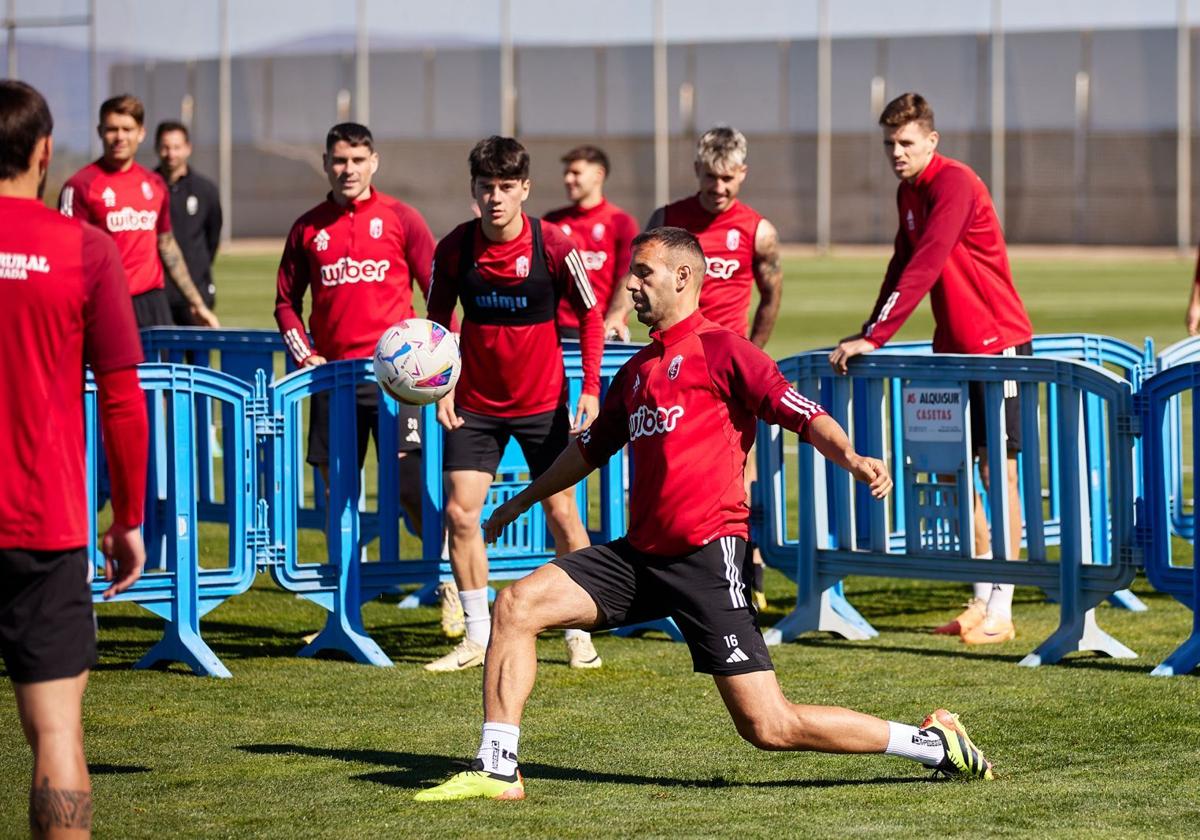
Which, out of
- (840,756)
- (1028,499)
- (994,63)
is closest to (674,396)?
(840,756)

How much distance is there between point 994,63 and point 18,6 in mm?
22272

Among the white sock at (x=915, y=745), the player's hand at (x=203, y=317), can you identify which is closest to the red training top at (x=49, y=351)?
the white sock at (x=915, y=745)

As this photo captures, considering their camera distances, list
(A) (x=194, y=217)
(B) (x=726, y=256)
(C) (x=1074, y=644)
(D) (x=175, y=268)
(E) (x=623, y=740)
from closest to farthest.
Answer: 1. (E) (x=623, y=740)
2. (C) (x=1074, y=644)
3. (B) (x=726, y=256)
4. (D) (x=175, y=268)
5. (A) (x=194, y=217)

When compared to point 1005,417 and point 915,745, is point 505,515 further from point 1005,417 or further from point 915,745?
point 1005,417

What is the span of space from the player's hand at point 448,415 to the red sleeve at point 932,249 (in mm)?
1846

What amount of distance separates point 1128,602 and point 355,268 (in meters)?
4.09

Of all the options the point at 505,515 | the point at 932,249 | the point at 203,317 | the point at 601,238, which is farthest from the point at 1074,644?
the point at 203,317

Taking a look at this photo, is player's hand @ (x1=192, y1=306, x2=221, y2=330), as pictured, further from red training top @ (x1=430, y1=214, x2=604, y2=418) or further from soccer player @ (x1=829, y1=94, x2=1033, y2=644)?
soccer player @ (x1=829, y1=94, x2=1033, y2=644)

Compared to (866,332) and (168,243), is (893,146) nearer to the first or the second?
(866,332)

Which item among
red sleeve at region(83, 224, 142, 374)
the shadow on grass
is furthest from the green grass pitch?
red sleeve at region(83, 224, 142, 374)

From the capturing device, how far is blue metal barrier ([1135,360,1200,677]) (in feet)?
26.8

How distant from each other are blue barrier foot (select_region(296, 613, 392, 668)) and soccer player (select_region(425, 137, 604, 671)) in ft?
1.20

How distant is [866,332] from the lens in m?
9.05

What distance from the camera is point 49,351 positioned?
470cm
